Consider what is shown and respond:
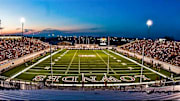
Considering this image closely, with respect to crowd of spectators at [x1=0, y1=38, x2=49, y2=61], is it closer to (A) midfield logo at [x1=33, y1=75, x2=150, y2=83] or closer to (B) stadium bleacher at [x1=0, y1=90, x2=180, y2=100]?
(A) midfield logo at [x1=33, y1=75, x2=150, y2=83]

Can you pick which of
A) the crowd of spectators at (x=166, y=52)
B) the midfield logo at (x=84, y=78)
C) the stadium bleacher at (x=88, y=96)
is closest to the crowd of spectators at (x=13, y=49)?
the midfield logo at (x=84, y=78)

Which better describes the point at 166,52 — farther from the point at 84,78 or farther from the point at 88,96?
the point at 88,96

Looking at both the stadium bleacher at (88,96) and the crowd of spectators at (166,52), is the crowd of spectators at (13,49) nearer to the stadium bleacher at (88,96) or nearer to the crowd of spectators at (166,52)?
the stadium bleacher at (88,96)

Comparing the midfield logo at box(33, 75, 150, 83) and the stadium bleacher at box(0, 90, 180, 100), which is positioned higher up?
the stadium bleacher at box(0, 90, 180, 100)

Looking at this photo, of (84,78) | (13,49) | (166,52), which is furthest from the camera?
(13,49)

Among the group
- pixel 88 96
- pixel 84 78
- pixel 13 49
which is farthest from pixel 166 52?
pixel 88 96

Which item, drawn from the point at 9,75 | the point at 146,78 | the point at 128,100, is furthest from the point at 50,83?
the point at 128,100

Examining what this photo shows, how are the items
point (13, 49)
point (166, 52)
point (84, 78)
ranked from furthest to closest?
point (13, 49) → point (166, 52) → point (84, 78)

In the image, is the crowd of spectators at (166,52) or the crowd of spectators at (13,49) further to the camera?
the crowd of spectators at (13,49)

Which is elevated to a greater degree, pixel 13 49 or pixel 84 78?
pixel 13 49

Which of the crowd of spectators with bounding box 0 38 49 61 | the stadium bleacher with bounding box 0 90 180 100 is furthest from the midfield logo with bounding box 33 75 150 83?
the crowd of spectators with bounding box 0 38 49 61

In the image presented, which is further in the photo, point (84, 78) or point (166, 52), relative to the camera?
point (166, 52)

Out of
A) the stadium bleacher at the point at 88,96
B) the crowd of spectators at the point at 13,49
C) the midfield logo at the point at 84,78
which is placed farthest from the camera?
the crowd of spectators at the point at 13,49

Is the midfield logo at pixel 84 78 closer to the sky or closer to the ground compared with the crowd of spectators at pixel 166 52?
closer to the ground
